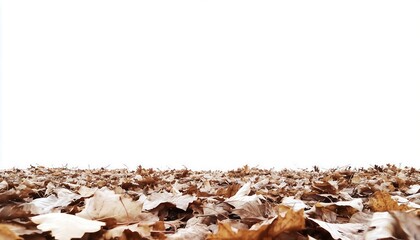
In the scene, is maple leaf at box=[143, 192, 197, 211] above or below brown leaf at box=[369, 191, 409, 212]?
below

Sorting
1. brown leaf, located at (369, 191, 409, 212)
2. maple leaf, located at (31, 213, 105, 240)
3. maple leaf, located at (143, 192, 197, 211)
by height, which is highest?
brown leaf, located at (369, 191, 409, 212)

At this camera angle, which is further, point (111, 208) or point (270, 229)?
point (111, 208)

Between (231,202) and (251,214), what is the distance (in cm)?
17

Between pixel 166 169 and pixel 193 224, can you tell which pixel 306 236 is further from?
pixel 166 169

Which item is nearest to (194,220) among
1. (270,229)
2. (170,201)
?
(170,201)

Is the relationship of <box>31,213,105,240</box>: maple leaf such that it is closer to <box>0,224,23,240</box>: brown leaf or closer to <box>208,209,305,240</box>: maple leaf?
<box>0,224,23,240</box>: brown leaf

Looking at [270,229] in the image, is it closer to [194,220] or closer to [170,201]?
[194,220]

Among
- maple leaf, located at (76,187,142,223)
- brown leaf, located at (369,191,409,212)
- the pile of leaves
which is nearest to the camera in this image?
the pile of leaves

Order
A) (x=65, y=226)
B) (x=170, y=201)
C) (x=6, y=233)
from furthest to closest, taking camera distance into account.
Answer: (x=170, y=201) → (x=65, y=226) → (x=6, y=233)

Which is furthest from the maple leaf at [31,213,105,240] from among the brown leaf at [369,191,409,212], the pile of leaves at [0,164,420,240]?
the brown leaf at [369,191,409,212]

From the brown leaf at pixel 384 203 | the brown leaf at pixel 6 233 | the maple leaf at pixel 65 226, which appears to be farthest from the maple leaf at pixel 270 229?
the brown leaf at pixel 384 203

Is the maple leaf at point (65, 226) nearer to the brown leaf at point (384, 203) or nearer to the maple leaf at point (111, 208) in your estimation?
the maple leaf at point (111, 208)

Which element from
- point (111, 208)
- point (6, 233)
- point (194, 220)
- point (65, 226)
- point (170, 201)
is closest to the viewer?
point (6, 233)

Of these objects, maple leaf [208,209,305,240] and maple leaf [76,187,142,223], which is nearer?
maple leaf [208,209,305,240]
